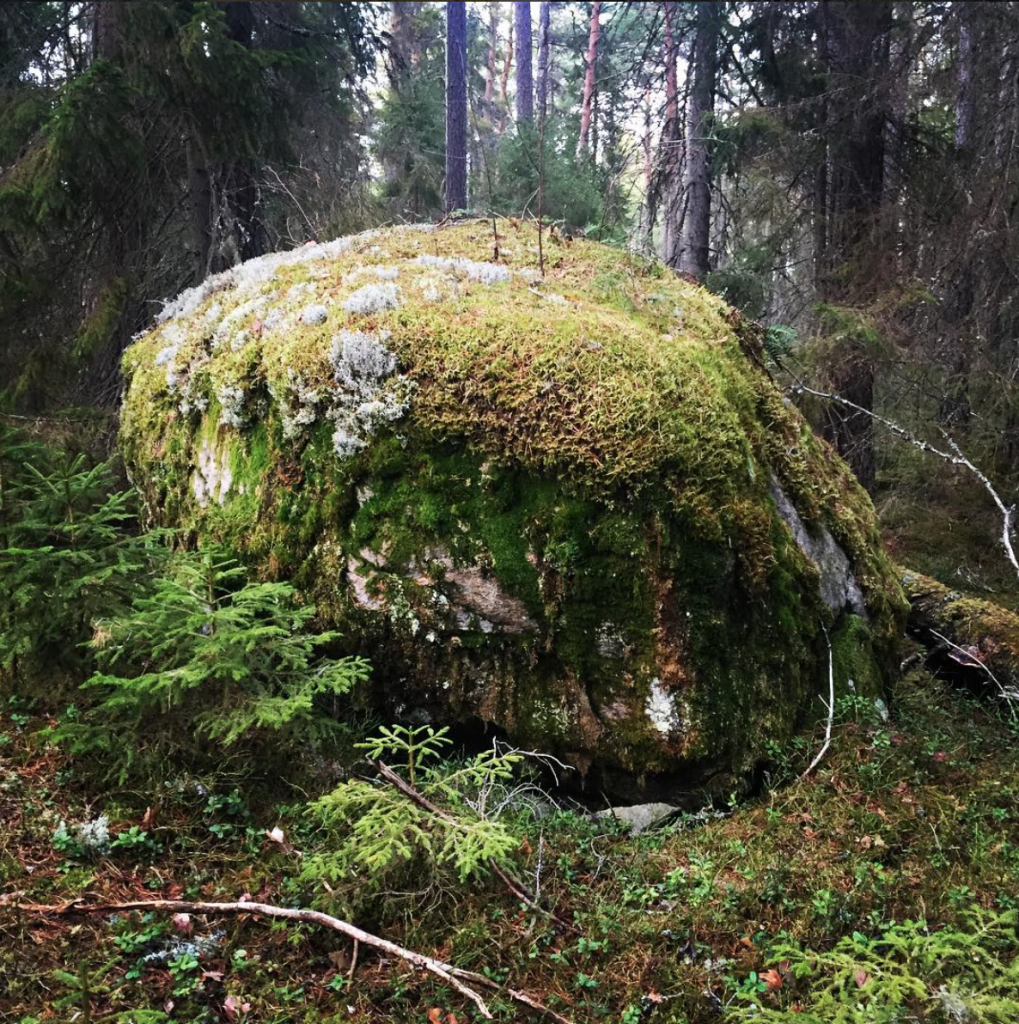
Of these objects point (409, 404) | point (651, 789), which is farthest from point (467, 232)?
point (651, 789)

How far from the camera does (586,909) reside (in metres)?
2.89

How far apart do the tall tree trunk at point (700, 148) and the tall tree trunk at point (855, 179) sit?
5.63ft

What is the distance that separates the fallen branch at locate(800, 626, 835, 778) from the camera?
12.0ft

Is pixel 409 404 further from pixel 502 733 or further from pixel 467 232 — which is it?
pixel 467 232

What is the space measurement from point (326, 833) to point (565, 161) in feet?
54.5

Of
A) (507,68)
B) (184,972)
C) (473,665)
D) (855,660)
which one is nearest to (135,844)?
(184,972)

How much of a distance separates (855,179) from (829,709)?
682 centimetres

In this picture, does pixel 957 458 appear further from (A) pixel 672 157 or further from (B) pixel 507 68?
(B) pixel 507 68

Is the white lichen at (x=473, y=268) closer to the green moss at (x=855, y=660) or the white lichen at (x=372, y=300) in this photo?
the white lichen at (x=372, y=300)

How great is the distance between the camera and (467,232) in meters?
6.11

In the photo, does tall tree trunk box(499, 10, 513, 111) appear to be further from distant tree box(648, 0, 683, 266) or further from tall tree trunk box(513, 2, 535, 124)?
distant tree box(648, 0, 683, 266)

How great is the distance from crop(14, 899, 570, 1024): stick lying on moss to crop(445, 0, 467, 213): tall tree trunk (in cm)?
1136

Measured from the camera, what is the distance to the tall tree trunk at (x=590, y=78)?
59.5ft

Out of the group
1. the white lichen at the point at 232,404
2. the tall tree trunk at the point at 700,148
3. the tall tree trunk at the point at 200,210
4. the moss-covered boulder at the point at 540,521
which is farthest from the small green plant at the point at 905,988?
the tall tree trunk at the point at 700,148
